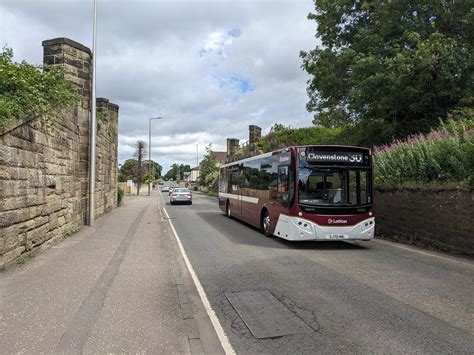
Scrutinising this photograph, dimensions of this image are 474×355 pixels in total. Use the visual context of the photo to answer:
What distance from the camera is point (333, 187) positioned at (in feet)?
37.8

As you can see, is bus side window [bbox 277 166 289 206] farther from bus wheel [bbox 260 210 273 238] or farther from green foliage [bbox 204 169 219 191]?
green foliage [bbox 204 169 219 191]

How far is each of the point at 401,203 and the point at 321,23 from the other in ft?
55.5

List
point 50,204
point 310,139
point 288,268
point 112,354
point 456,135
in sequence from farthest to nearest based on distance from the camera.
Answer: point 310,139, point 456,135, point 50,204, point 288,268, point 112,354

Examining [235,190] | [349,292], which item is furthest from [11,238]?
[235,190]

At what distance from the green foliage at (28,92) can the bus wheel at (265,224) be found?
6.75 metres

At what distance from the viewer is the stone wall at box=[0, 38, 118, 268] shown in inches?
304

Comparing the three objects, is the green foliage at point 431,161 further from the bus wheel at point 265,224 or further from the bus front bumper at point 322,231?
the bus wheel at point 265,224

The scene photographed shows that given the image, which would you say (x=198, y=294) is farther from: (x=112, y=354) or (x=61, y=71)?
→ (x=61, y=71)

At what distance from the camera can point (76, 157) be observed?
14.2 meters

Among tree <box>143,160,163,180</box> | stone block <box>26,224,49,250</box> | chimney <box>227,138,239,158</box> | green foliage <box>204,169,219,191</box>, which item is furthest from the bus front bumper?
tree <box>143,160,163,180</box>

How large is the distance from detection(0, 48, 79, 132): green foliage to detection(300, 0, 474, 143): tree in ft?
44.7

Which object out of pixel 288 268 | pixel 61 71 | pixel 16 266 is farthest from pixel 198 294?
pixel 61 71

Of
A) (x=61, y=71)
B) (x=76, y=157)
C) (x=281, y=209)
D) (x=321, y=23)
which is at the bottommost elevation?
(x=281, y=209)

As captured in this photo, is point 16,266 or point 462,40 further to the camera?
point 462,40
